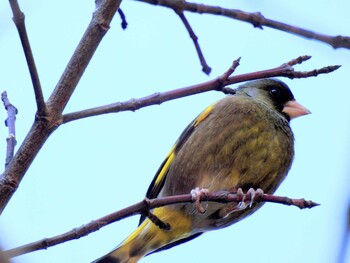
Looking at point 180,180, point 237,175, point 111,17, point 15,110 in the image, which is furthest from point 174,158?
point 111,17

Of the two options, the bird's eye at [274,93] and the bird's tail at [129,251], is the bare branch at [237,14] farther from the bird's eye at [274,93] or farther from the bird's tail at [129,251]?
the bird's eye at [274,93]

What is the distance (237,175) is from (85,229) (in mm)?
1741

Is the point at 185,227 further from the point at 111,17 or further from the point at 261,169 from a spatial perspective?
the point at 111,17

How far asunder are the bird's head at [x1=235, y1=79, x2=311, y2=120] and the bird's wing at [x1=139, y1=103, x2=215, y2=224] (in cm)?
49

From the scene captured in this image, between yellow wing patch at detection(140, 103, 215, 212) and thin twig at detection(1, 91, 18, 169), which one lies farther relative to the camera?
yellow wing patch at detection(140, 103, 215, 212)

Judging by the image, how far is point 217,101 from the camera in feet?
13.9

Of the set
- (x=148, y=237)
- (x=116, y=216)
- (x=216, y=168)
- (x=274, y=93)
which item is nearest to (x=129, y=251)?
(x=148, y=237)

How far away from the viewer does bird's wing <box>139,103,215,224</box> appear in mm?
3938

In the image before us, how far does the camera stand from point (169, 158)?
13.3 ft

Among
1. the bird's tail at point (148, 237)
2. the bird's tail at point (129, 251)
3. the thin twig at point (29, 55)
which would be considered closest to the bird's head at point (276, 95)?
the bird's tail at point (148, 237)

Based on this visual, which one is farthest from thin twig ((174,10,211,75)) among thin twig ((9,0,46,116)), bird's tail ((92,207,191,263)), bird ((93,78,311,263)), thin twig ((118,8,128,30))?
bird's tail ((92,207,191,263))

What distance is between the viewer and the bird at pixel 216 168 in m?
3.62

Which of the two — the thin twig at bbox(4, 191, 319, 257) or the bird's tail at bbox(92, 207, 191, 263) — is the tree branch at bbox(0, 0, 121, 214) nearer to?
the thin twig at bbox(4, 191, 319, 257)

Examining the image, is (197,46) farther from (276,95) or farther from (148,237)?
(276,95)
